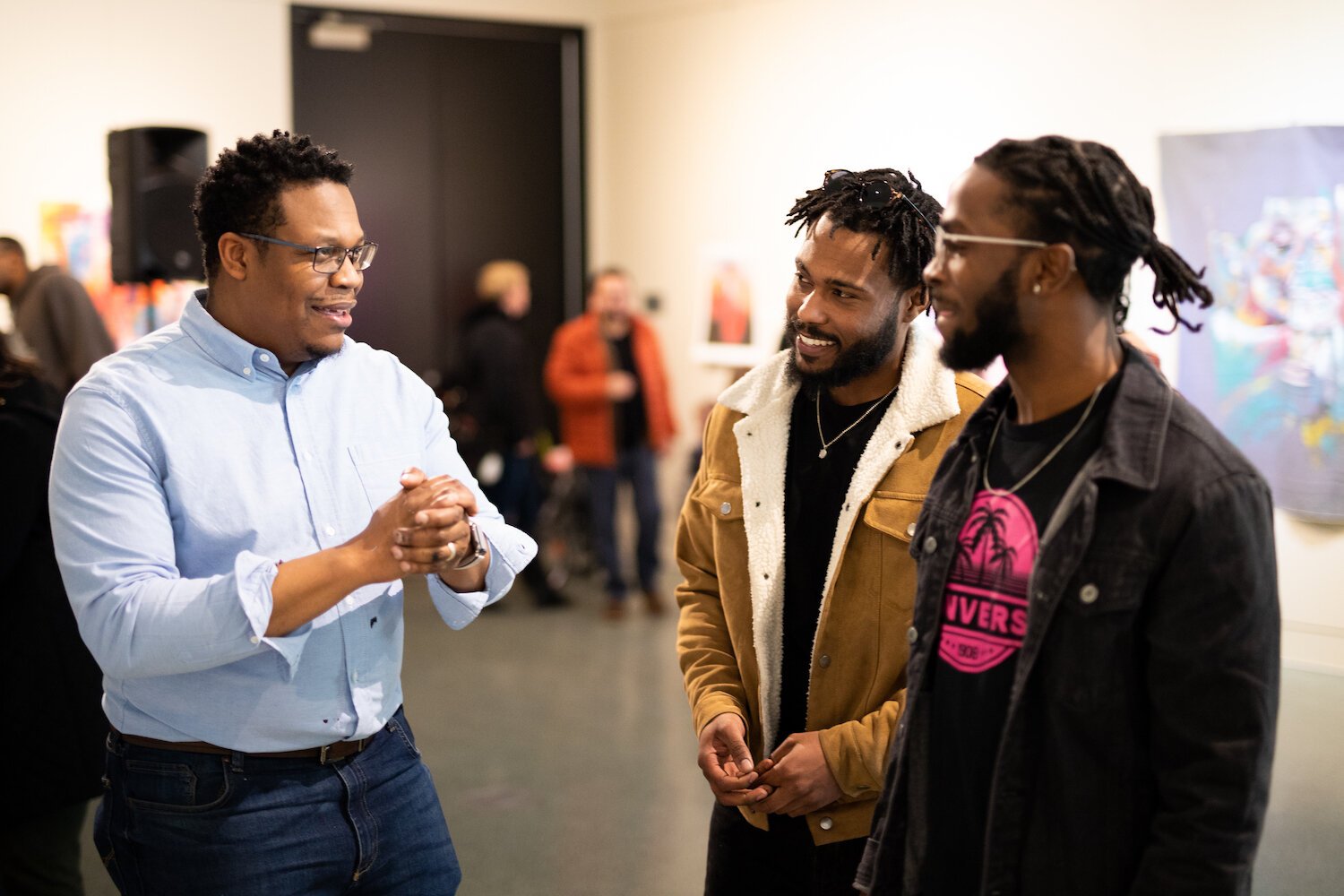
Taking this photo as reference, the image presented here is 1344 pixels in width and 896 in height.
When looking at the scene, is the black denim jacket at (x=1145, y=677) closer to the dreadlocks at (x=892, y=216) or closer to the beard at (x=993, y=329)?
the beard at (x=993, y=329)

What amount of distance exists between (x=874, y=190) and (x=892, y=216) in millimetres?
49

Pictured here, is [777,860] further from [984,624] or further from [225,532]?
[225,532]

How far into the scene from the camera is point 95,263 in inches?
274

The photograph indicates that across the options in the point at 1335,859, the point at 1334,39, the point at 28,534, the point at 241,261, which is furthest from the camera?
the point at 1334,39

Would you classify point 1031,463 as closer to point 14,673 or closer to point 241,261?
point 241,261

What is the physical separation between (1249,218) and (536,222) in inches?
184

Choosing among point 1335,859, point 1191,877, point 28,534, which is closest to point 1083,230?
point 1191,877

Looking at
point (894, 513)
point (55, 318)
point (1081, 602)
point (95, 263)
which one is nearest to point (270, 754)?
point (894, 513)

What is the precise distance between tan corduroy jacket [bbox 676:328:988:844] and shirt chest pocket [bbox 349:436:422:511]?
19.4 inches

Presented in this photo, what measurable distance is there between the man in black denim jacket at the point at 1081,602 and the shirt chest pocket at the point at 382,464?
0.79 metres

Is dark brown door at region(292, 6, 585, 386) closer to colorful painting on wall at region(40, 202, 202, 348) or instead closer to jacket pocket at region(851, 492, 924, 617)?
colorful painting on wall at region(40, 202, 202, 348)

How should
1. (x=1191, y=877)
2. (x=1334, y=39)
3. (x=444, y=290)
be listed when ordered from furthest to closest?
(x=444, y=290), (x=1334, y=39), (x=1191, y=877)

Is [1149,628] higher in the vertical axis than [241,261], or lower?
lower

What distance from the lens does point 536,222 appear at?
27.7 feet
